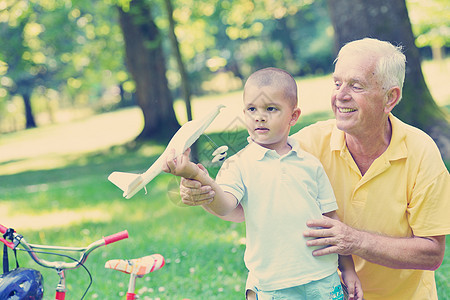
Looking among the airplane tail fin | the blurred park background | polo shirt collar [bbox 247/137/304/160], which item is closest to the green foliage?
the blurred park background

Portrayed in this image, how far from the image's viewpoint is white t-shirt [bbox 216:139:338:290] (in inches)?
91.3

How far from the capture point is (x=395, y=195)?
2629 millimetres

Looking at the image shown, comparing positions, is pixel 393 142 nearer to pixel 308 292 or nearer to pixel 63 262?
pixel 308 292

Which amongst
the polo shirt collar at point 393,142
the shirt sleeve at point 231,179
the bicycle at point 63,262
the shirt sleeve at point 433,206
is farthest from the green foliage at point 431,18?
the bicycle at point 63,262

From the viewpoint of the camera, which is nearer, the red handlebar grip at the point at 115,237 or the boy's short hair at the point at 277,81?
the boy's short hair at the point at 277,81

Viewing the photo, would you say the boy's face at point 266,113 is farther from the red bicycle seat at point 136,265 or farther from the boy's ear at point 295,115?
the red bicycle seat at point 136,265

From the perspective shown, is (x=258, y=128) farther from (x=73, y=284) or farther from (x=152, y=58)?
(x=152, y=58)

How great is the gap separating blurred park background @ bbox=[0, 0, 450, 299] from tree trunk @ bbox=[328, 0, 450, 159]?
14mm

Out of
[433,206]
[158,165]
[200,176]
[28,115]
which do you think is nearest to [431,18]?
[433,206]

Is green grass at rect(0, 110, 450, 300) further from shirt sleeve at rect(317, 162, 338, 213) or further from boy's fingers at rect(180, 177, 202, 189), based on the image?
shirt sleeve at rect(317, 162, 338, 213)

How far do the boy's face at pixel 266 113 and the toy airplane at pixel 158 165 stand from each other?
0.30m

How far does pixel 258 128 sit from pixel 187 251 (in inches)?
137

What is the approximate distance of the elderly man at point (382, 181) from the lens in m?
2.53

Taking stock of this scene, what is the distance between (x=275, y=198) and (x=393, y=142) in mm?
698
